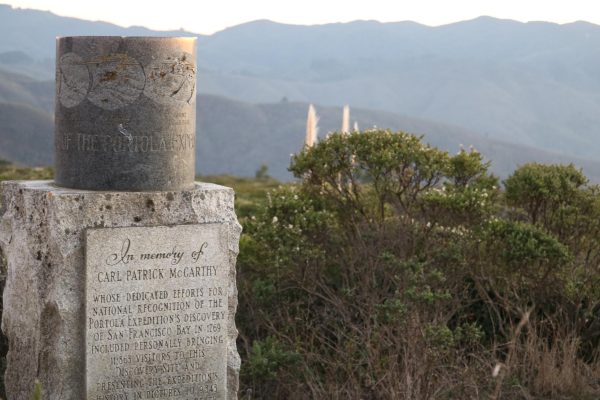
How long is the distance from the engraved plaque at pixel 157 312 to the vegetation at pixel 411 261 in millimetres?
1701

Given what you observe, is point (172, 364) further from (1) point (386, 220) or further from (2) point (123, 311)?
(1) point (386, 220)

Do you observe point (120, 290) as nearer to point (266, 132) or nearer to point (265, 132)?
point (266, 132)

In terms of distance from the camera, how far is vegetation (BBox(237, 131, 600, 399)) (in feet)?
26.6

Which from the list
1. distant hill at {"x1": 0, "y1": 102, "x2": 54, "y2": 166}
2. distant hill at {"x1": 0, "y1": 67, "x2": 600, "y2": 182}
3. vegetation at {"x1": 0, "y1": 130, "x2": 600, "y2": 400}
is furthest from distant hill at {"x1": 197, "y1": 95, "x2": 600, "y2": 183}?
vegetation at {"x1": 0, "y1": 130, "x2": 600, "y2": 400}

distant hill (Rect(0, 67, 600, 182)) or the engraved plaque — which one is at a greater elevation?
the engraved plaque

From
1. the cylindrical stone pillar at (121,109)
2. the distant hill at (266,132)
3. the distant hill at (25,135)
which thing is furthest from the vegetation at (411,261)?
the distant hill at (266,132)

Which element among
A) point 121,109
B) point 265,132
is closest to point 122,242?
point 121,109

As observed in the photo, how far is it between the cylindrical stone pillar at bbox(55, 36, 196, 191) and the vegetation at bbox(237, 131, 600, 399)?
249 cm

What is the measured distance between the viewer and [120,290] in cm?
579

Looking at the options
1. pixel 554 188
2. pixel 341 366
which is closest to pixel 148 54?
pixel 341 366

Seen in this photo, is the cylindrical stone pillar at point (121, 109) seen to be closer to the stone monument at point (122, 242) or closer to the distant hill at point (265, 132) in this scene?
the stone monument at point (122, 242)

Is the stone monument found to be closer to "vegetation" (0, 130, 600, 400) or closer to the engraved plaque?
the engraved plaque

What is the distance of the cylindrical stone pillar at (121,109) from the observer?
5758 mm

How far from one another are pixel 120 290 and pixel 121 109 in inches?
44.2
